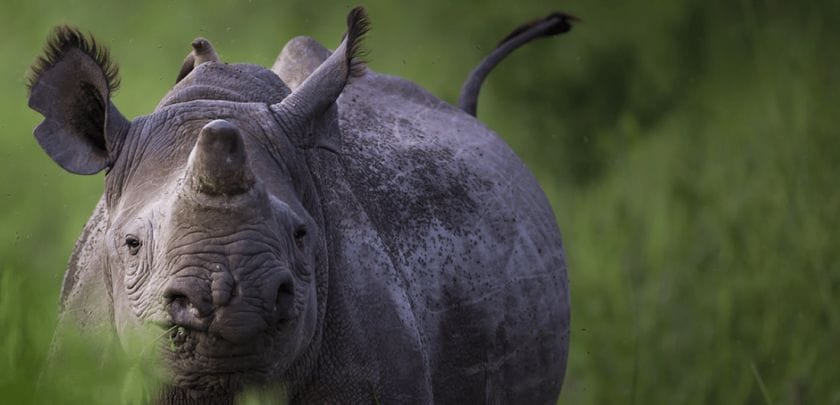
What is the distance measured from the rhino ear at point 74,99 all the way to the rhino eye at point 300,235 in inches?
25.9

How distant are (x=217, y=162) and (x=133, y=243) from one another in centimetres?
41

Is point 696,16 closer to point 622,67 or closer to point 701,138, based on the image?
point 622,67

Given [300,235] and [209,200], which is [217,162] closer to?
[209,200]

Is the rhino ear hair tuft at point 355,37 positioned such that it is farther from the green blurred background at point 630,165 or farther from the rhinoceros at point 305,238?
the green blurred background at point 630,165

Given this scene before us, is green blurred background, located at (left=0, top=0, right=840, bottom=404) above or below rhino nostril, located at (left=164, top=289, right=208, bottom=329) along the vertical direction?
below

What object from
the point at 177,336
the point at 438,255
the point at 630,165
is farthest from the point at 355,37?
the point at 630,165

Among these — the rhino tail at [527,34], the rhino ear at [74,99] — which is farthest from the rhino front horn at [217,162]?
the rhino tail at [527,34]

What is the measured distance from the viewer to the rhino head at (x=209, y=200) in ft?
14.8

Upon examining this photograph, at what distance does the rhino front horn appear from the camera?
4559 millimetres

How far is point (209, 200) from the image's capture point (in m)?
4.57

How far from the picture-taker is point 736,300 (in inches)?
280

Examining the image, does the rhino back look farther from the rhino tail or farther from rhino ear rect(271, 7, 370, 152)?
the rhino tail

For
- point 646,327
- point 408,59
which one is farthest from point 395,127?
point 408,59

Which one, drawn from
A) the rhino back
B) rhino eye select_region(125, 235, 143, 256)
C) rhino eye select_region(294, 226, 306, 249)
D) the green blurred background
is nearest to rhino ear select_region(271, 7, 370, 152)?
the rhino back
